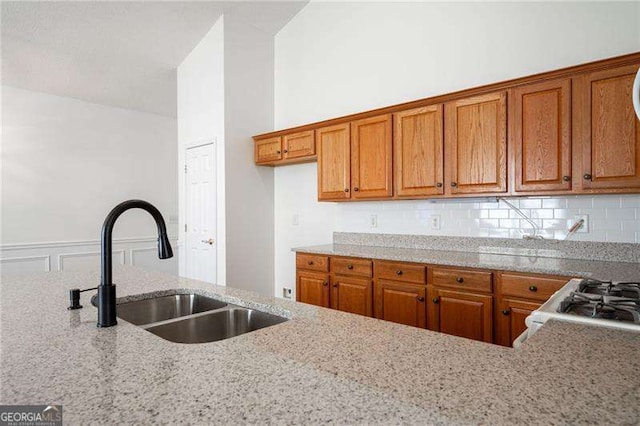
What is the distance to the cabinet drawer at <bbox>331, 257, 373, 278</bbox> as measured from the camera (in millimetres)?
2981

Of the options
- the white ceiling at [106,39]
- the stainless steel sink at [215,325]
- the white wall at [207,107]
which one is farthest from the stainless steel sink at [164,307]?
the white ceiling at [106,39]

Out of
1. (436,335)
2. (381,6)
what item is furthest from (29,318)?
(381,6)

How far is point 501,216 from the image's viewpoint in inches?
114

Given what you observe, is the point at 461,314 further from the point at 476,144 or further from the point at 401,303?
the point at 476,144

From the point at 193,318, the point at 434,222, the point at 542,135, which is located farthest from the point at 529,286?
the point at 193,318

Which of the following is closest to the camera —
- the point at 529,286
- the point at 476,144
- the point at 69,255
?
the point at 529,286

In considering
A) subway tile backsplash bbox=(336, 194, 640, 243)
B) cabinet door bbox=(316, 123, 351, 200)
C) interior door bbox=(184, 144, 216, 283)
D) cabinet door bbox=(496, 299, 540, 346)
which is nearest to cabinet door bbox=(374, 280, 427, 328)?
cabinet door bbox=(496, 299, 540, 346)

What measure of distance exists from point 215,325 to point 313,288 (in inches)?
80.5

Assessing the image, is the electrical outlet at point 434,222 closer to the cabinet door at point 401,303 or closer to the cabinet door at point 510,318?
the cabinet door at point 401,303

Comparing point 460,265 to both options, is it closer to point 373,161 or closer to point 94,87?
point 373,161

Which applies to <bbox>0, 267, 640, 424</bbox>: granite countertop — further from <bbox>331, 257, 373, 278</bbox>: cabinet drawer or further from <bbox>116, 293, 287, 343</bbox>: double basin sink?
<bbox>331, 257, 373, 278</bbox>: cabinet drawer

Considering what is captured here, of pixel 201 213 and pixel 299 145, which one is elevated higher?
pixel 299 145

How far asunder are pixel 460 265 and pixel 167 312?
1.83 meters

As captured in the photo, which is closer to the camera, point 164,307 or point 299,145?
point 164,307
